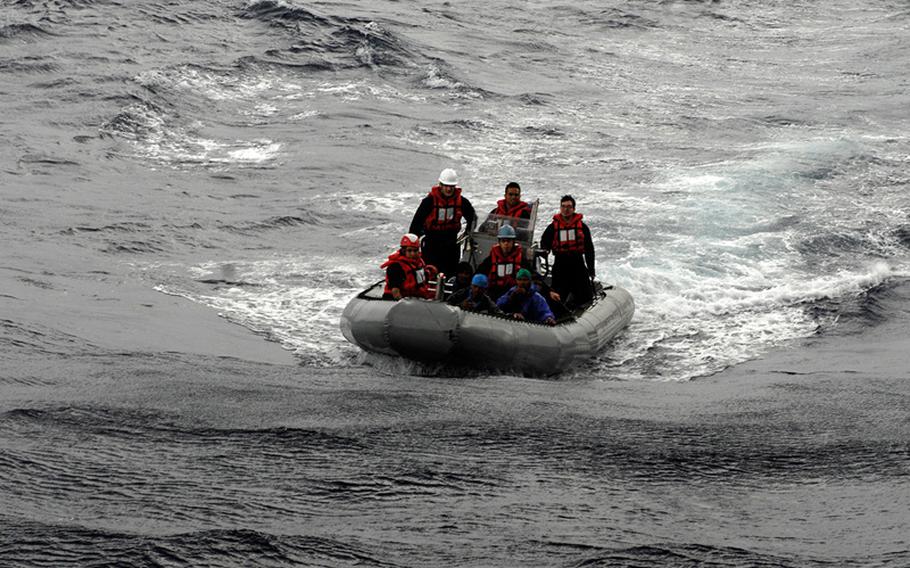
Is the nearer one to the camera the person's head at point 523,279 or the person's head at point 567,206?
the person's head at point 523,279

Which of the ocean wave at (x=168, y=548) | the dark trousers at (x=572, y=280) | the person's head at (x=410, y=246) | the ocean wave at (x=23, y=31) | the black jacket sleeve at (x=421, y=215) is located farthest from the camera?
the ocean wave at (x=23, y=31)

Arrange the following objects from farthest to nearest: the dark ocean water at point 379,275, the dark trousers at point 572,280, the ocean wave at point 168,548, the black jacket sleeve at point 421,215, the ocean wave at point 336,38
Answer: the ocean wave at point 336,38, the black jacket sleeve at point 421,215, the dark trousers at point 572,280, the dark ocean water at point 379,275, the ocean wave at point 168,548

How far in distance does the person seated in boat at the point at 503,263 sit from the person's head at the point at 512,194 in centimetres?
96

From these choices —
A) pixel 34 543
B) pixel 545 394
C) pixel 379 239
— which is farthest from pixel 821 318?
pixel 34 543

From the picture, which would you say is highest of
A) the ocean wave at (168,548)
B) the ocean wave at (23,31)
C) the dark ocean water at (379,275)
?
the ocean wave at (23,31)

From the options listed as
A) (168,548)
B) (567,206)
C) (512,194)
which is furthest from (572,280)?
(168,548)

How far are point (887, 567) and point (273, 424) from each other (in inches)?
193

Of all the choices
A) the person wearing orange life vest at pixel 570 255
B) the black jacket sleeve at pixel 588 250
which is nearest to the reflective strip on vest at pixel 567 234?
the person wearing orange life vest at pixel 570 255

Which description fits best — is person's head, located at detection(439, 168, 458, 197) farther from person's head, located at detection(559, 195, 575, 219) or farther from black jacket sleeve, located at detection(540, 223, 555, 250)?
person's head, located at detection(559, 195, 575, 219)

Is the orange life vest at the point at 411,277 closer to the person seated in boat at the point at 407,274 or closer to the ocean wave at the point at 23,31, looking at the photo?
the person seated in boat at the point at 407,274

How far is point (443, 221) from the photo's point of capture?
50.2 feet

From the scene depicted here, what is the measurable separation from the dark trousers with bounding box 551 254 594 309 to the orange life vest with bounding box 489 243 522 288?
794 mm

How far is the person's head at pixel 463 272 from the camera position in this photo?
14.9 meters

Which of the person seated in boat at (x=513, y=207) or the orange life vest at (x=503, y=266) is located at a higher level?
the person seated in boat at (x=513, y=207)
